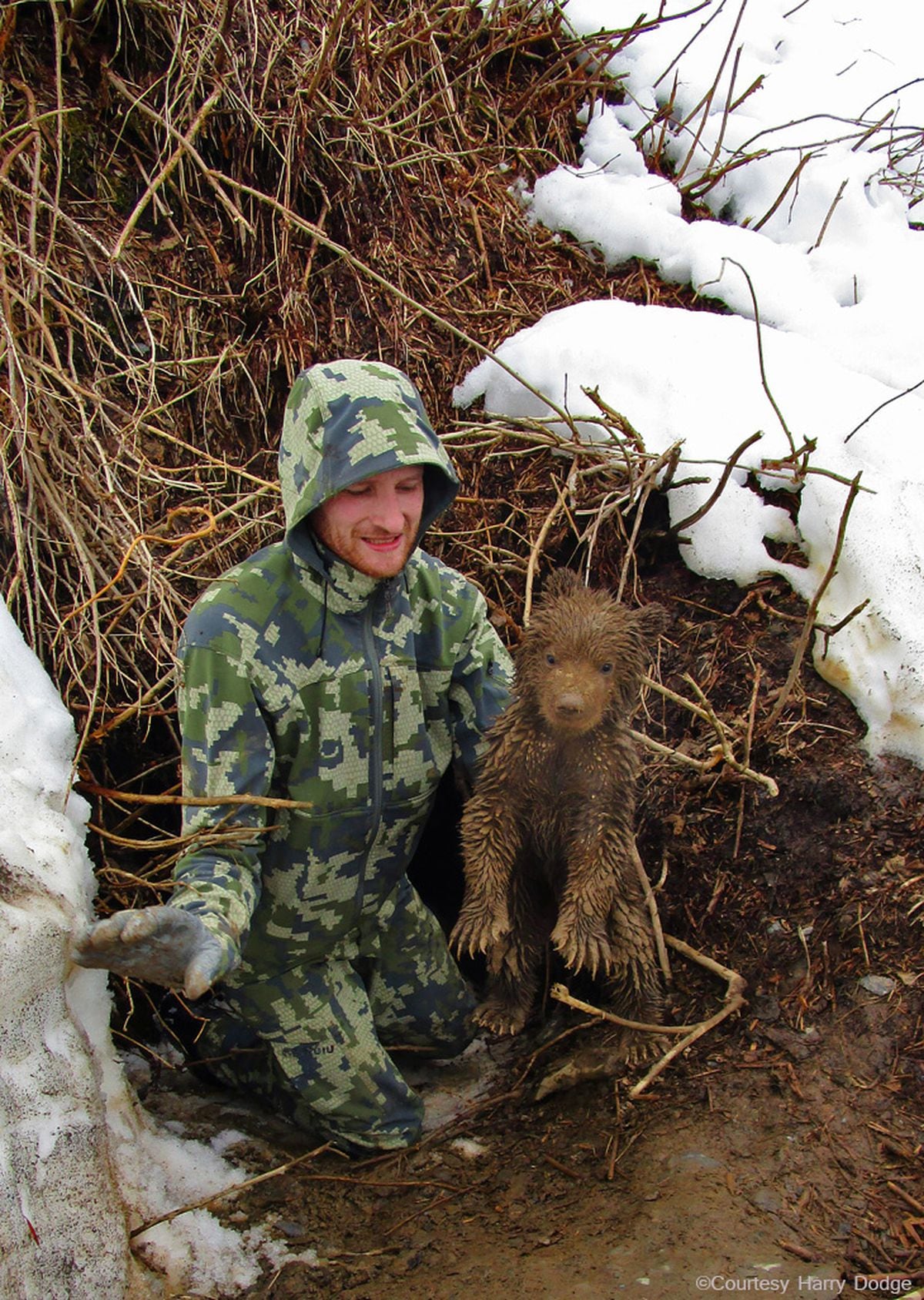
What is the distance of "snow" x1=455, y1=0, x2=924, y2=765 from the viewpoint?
3.59 metres

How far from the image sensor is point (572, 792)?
9.30ft

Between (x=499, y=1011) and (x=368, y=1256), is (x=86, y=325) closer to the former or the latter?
(x=499, y=1011)

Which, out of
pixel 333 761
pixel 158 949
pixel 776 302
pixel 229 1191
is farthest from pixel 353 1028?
pixel 776 302

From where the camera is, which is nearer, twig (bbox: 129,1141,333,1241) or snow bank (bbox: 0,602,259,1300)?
snow bank (bbox: 0,602,259,1300)

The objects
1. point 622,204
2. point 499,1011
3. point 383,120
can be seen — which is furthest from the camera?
point 622,204

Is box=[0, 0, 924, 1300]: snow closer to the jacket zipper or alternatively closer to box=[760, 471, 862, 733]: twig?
box=[760, 471, 862, 733]: twig

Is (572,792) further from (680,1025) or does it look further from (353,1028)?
(353,1028)

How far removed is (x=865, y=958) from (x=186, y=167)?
366cm

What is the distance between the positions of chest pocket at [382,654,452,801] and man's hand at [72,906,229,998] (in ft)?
2.88

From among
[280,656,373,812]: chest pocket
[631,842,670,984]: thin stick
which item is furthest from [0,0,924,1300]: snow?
[631,842,670,984]: thin stick

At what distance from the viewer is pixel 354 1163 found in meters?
3.12

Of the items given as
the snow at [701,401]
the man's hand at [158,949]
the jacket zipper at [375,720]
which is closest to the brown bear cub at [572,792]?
the jacket zipper at [375,720]

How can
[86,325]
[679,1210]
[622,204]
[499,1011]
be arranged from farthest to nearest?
[622,204], [86,325], [499,1011], [679,1210]

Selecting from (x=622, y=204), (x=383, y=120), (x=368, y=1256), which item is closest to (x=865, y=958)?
(x=368, y=1256)
